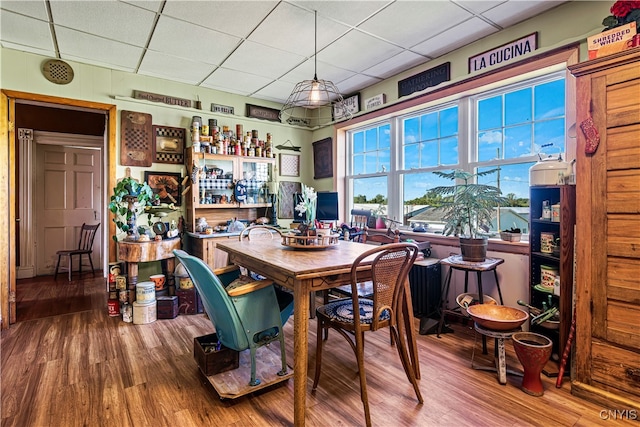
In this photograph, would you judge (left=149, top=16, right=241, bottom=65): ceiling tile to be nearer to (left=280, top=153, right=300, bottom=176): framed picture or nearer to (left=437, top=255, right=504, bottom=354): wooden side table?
(left=280, top=153, right=300, bottom=176): framed picture

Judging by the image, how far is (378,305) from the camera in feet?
5.86

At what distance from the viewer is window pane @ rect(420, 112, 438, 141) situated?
12.0 feet

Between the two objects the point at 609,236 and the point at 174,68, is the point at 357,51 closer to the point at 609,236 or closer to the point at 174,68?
the point at 174,68

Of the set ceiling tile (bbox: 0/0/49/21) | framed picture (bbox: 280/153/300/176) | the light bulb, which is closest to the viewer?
the light bulb

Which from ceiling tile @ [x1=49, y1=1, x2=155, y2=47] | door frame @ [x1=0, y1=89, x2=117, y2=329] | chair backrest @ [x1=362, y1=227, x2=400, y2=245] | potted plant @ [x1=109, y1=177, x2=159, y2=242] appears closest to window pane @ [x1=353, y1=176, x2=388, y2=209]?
chair backrest @ [x1=362, y1=227, x2=400, y2=245]

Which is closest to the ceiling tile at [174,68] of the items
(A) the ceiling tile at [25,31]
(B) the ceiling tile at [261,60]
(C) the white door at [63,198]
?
(B) the ceiling tile at [261,60]

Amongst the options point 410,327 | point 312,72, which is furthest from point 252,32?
point 410,327

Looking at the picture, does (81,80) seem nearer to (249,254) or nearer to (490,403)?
(249,254)

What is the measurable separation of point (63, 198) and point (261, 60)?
4.55m

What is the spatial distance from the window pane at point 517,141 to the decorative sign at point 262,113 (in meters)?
3.16

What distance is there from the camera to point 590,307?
1935 millimetres

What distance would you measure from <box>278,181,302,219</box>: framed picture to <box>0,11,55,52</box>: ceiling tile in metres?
3.04

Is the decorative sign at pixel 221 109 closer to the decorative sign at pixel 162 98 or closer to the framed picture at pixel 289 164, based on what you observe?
the decorative sign at pixel 162 98

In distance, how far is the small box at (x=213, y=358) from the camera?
215 centimetres
